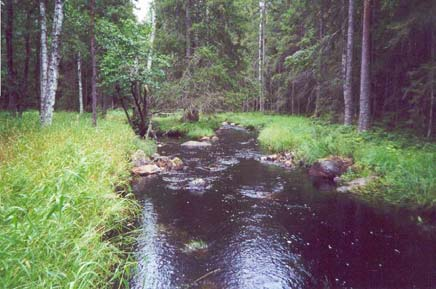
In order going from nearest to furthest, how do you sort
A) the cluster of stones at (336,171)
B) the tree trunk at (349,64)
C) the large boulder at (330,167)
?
the cluster of stones at (336,171), the large boulder at (330,167), the tree trunk at (349,64)

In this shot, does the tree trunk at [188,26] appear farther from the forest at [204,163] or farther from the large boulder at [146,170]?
the large boulder at [146,170]

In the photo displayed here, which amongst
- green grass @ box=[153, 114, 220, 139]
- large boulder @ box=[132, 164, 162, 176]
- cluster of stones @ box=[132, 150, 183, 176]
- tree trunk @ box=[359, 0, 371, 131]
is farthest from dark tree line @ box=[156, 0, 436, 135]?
large boulder @ box=[132, 164, 162, 176]

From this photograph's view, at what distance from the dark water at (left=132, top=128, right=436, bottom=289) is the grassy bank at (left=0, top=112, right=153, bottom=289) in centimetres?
84

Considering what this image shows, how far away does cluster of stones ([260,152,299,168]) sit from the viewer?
1407 cm

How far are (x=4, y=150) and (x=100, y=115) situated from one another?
18212 mm

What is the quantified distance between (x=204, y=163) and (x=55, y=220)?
10.4m

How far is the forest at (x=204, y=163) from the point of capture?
16.8 ft

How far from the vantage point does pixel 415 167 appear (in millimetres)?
9078

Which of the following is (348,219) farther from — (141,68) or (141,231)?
(141,68)

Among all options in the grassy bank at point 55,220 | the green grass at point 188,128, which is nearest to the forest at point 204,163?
the grassy bank at point 55,220

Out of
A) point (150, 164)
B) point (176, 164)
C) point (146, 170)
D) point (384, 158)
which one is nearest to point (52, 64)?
point (150, 164)

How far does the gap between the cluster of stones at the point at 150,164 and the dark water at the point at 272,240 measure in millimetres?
910

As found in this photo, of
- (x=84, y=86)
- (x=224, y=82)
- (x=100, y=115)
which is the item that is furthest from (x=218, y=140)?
(x=84, y=86)

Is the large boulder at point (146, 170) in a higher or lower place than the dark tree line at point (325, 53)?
lower
